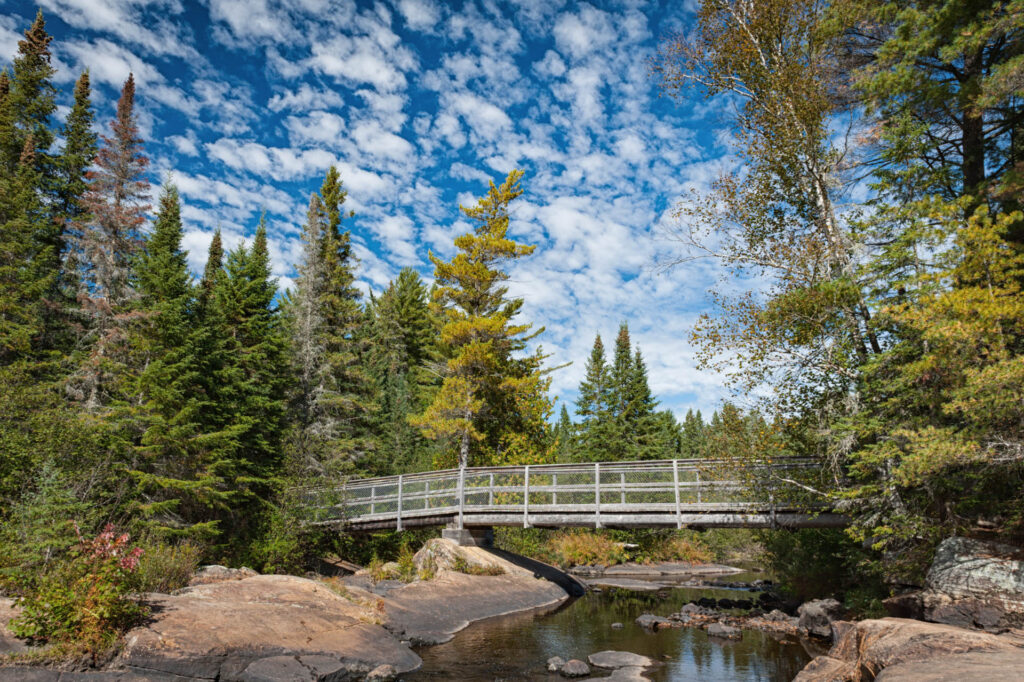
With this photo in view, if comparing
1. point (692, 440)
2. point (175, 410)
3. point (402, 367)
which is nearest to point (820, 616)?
point (175, 410)

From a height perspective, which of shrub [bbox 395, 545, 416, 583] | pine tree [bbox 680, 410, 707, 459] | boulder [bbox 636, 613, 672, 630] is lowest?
boulder [bbox 636, 613, 672, 630]

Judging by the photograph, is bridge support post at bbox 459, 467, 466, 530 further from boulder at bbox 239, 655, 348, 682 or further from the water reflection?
boulder at bbox 239, 655, 348, 682

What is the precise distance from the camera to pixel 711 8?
15883mm

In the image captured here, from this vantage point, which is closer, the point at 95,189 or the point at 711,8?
the point at 711,8

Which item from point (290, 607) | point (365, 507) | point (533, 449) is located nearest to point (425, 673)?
point (290, 607)

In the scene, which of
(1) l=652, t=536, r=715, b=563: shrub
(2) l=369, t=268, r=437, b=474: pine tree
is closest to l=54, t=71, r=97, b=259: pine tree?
Answer: (2) l=369, t=268, r=437, b=474: pine tree

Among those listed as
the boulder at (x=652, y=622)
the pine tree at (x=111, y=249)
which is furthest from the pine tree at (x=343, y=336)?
the boulder at (x=652, y=622)

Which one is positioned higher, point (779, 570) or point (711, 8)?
point (711, 8)

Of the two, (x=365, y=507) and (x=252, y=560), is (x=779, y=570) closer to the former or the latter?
(x=365, y=507)

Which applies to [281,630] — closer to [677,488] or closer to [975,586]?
[677,488]

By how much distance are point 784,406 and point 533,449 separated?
14.6 meters

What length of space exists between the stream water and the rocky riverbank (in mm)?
765

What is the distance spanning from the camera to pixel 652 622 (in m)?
16.0

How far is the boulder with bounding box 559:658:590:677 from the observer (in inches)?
426
